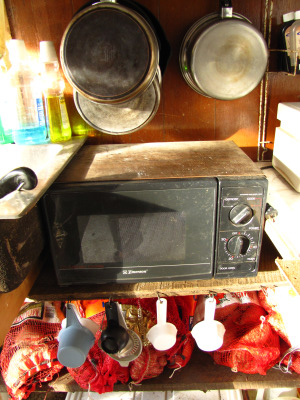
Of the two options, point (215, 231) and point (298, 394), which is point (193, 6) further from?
point (298, 394)

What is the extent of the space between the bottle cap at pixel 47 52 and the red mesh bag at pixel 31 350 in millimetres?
833

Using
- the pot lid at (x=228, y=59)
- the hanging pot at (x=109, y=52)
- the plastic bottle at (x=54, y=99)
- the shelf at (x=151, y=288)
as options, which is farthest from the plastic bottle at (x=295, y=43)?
the plastic bottle at (x=54, y=99)

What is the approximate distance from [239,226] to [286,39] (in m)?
0.64

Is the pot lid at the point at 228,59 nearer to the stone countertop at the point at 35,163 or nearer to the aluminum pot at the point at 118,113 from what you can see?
the aluminum pot at the point at 118,113

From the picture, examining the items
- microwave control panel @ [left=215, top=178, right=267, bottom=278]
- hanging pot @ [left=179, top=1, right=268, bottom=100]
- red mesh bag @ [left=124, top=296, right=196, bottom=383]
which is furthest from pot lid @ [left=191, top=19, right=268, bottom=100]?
red mesh bag @ [left=124, top=296, right=196, bottom=383]

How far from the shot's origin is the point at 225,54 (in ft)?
3.10

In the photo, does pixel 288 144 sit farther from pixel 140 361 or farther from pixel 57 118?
pixel 140 361

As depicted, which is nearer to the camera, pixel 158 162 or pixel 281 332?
pixel 158 162

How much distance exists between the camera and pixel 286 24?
1.00 m

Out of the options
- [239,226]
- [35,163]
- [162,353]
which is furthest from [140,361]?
[35,163]

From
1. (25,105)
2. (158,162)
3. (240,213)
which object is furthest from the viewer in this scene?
(25,105)

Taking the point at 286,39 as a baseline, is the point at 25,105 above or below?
below

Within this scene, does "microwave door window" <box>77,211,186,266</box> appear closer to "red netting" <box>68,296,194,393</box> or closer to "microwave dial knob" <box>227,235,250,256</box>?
"microwave dial knob" <box>227,235,250,256</box>

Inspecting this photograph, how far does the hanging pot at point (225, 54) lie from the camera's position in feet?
3.03
